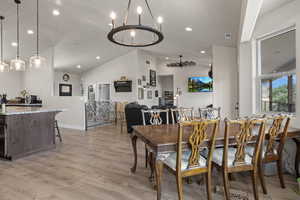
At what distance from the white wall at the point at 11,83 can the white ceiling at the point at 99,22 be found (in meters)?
0.86

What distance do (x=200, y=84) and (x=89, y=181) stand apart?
867cm

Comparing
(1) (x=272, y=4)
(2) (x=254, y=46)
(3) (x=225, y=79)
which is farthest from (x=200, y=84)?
(1) (x=272, y=4)

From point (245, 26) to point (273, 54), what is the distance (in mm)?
944

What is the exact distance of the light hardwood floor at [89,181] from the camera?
2.13 meters

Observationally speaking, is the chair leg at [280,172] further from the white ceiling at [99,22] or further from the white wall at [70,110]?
the white wall at [70,110]

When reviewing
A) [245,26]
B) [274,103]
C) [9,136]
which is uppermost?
[245,26]

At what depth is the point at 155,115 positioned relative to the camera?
3123 millimetres

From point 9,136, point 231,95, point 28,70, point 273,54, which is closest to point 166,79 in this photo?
point 231,95

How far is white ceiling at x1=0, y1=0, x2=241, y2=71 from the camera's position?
12.3 ft

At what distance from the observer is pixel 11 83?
737 cm

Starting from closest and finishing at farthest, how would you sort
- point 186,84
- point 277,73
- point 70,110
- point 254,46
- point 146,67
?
1. point 277,73
2. point 254,46
3. point 70,110
4. point 146,67
5. point 186,84

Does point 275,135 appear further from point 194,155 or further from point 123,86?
point 123,86

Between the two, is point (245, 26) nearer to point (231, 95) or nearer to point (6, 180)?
point (231, 95)

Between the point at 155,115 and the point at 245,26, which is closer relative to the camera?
the point at 245,26
